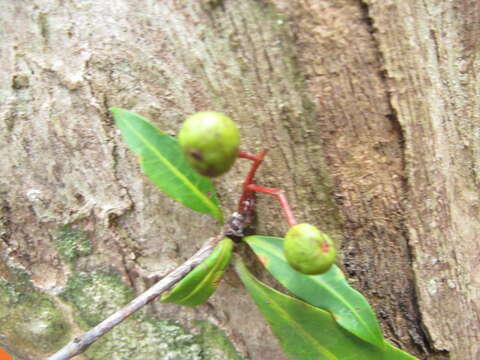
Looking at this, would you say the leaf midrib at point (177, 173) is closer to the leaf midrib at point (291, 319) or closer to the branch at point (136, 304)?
the branch at point (136, 304)

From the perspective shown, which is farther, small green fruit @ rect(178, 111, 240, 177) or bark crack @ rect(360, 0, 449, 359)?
bark crack @ rect(360, 0, 449, 359)

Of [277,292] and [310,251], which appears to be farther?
[277,292]

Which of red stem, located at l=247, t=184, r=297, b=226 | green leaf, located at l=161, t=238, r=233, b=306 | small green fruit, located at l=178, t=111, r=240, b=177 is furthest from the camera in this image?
green leaf, located at l=161, t=238, r=233, b=306

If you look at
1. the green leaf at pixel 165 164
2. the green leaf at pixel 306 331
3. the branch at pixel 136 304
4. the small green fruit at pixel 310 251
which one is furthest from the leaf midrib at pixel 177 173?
the small green fruit at pixel 310 251

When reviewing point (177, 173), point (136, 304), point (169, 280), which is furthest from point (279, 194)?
point (136, 304)

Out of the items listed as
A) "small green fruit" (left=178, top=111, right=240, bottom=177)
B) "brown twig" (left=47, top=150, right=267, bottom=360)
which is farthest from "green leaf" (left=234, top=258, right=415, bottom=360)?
"small green fruit" (left=178, top=111, right=240, bottom=177)

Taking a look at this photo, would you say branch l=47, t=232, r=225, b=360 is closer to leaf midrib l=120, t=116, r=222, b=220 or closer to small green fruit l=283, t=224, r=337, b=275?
leaf midrib l=120, t=116, r=222, b=220

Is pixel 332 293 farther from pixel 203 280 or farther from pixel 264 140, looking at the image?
pixel 264 140
